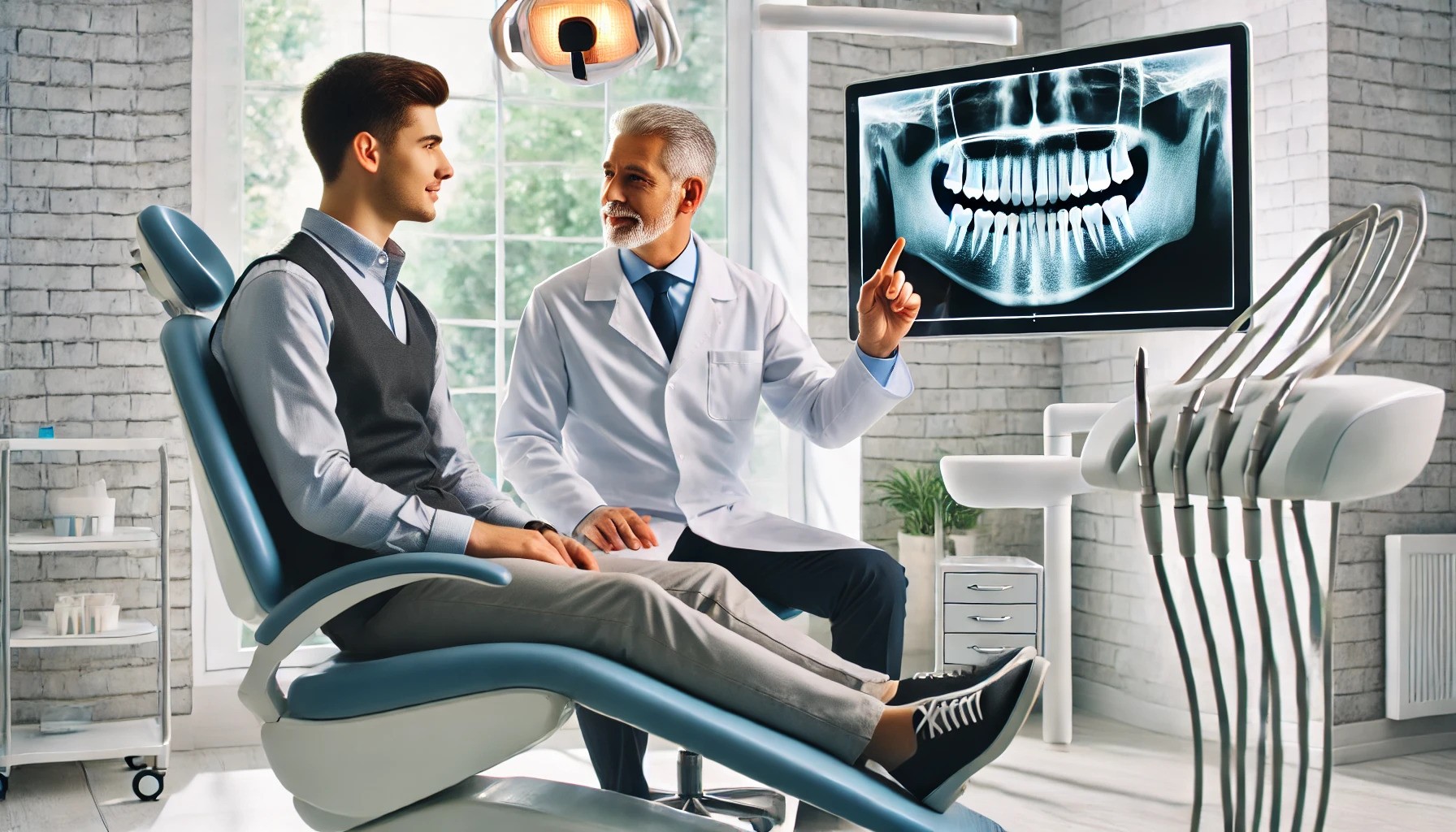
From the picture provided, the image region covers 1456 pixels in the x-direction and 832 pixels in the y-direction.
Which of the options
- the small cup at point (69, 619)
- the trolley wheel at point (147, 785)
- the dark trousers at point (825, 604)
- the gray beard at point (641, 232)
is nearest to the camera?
the dark trousers at point (825, 604)

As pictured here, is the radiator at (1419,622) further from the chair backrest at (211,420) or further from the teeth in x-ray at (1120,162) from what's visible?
the chair backrest at (211,420)

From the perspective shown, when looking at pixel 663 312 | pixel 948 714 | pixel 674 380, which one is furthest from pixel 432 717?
pixel 663 312

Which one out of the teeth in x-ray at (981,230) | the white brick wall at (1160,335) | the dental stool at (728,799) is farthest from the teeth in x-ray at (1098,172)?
the dental stool at (728,799)

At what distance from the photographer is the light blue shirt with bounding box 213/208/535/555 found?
1.53m

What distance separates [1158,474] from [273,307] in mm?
1126

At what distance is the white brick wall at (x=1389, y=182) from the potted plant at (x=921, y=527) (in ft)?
3.79

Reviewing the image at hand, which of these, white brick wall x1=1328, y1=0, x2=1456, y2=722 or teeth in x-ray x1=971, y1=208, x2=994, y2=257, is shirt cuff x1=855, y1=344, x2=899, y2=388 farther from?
white brick wall x1=1328, y1=0, x2=1456, y2=722

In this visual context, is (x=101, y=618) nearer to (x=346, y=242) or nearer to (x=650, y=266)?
(x=650, y=266)

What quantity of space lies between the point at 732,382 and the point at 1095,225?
132cm

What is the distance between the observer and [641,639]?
1.50 m

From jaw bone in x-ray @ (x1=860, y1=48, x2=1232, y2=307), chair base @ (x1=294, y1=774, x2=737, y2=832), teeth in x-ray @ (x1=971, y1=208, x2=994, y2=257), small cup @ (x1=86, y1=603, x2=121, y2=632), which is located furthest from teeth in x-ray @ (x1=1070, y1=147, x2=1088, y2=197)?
small cup @ (x1=86, y1=603, x2=121, y2=632)

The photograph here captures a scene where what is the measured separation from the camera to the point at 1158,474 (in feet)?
4.02

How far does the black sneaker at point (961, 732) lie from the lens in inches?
57.4

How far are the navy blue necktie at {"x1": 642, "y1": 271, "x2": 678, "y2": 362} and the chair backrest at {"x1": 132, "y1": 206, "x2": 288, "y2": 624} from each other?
1.12 meters
